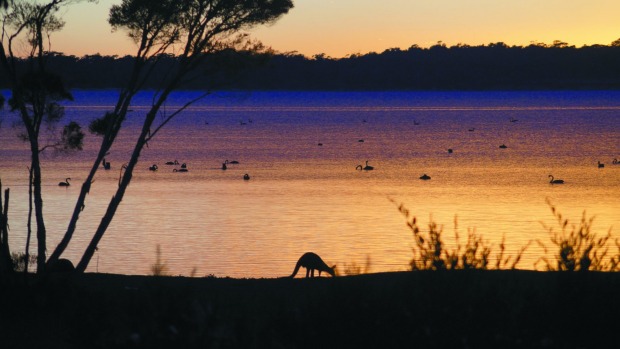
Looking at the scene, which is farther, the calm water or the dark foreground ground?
the calm water

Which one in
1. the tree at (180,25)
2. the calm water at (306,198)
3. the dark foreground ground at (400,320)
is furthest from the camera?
the calm water at (306,198)

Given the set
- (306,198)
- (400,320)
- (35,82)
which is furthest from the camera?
(306,198)

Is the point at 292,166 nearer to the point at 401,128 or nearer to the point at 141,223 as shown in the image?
the point at 141,223

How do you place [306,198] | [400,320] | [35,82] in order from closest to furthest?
1. [400,320]
2. [35,82]
3. [306,198]

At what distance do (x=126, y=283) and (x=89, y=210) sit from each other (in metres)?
23.1

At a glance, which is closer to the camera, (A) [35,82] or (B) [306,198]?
(A) [35,82]

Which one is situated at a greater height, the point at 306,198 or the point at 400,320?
the point at 400,320

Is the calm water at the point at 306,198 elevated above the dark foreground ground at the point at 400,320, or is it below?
below

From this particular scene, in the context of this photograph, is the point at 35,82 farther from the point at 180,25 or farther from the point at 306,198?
the point at 306,198

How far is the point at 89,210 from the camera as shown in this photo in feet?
125

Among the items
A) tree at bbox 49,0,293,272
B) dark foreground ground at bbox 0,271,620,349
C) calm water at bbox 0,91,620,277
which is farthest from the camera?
calm water at bbox 0,91,620,277

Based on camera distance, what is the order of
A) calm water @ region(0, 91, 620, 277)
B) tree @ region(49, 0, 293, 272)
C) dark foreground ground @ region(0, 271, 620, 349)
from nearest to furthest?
1. dark foreground ground @ region(0, 271, 620, 349)
2. tree @ region(49, 0, 293, 272)
3. calm water @ region(0, 91, 620, 277)

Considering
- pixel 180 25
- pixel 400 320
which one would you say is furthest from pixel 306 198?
pixel 400 320

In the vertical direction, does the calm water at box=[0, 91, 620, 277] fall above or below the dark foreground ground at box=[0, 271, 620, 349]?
below
